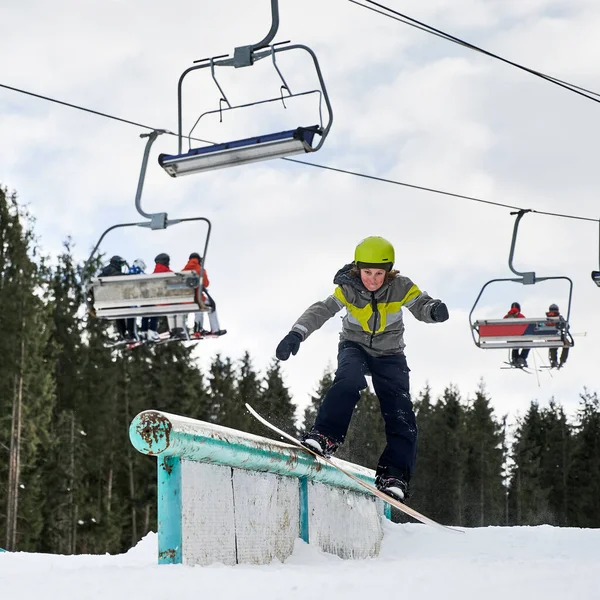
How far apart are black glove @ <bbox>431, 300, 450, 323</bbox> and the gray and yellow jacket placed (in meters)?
0.02

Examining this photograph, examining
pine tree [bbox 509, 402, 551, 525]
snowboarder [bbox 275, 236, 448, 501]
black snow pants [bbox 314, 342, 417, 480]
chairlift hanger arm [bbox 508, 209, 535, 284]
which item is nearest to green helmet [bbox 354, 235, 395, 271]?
snowboarder [bbox 275, 236, 448, 501]

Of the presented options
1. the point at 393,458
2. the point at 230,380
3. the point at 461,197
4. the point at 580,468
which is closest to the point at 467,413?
the point at 580,468

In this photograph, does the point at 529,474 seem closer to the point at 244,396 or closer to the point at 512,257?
the point at 244,396

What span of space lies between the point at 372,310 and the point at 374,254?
39 cm

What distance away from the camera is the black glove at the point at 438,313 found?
616cm

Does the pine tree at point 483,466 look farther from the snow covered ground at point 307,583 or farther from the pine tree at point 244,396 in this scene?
the snow covered ground at point 307,583

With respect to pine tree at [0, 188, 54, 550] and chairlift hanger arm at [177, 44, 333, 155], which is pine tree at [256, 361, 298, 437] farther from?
chairlift hanger arm at [177, 44, 333, 155]

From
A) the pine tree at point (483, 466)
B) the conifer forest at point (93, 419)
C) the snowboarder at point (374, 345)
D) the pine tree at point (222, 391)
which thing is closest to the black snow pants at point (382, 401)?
the snowboarder at point (374, 345)

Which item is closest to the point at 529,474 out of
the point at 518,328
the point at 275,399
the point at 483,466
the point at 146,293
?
the point at 483,466

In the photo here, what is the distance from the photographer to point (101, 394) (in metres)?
41.3

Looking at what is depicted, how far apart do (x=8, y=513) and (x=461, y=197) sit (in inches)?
922

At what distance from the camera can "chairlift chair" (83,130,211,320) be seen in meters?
9.20

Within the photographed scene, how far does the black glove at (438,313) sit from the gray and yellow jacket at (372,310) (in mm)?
18

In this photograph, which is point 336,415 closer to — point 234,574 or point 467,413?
point 234,574
